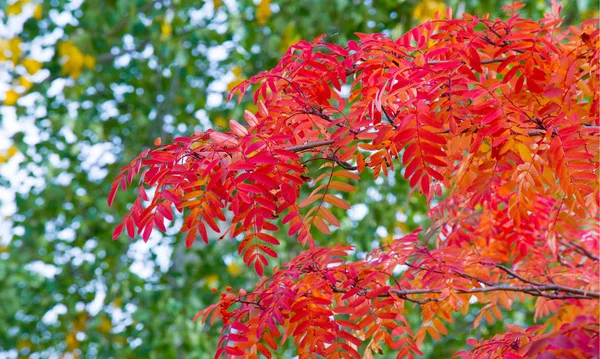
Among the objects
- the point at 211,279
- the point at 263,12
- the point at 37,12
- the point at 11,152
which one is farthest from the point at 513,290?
the point at 11,152

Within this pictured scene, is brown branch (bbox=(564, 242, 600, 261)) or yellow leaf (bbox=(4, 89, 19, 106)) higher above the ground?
brown branch (bbox=(564, 242, 600, 261))

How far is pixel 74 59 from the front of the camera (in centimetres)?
303

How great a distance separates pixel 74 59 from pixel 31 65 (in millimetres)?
249

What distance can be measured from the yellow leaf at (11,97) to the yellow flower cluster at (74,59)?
0.27m

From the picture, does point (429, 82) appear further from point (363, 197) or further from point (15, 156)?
point (15, 156)

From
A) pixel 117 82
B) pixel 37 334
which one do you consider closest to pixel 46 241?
pixel 37 334

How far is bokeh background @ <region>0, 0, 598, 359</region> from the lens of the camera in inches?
116

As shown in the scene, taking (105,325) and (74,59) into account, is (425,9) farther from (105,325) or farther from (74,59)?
(105,325)

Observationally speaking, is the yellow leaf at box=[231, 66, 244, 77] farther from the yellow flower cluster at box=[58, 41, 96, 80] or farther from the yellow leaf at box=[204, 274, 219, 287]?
the yellow leaf at box=[204, 274, 219, 287]

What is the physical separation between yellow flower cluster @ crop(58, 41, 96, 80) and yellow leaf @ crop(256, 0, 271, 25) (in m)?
0.72

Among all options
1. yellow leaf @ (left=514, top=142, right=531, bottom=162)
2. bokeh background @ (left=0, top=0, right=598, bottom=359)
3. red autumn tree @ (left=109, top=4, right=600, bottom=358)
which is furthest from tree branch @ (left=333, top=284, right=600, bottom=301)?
bokeh background @ (left=0, top=0, right=598, bottom=359)

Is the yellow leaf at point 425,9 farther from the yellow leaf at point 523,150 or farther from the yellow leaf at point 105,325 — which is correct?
the yellow leaf at point 523,150

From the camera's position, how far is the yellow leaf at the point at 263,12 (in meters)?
3.14

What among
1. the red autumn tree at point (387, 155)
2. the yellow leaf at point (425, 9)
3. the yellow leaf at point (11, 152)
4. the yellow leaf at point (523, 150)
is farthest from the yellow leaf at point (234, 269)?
the yellow leaf at point (523, 150)
